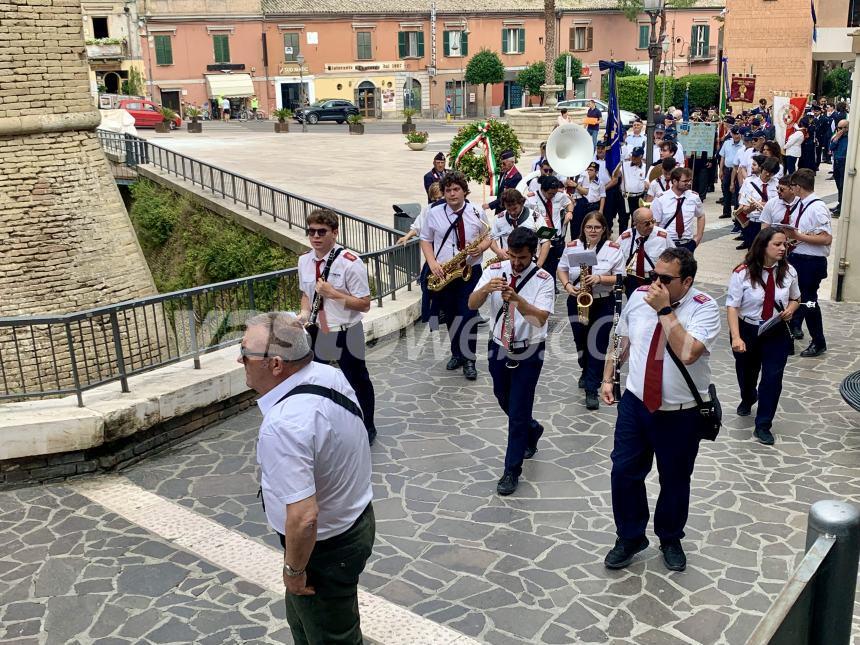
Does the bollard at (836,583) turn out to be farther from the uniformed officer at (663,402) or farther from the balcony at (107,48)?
the balcony at (107,48)

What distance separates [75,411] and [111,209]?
10.4m

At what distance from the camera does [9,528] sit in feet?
20.5

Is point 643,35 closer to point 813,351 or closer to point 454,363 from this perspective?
point 813,351

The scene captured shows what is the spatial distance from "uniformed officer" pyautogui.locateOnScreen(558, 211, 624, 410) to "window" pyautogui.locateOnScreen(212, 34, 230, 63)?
5567 centimetres

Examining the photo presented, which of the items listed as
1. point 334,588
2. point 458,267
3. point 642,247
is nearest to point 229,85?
point 458,267

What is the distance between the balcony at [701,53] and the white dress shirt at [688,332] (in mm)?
68477

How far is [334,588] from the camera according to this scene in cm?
375

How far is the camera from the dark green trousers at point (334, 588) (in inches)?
147

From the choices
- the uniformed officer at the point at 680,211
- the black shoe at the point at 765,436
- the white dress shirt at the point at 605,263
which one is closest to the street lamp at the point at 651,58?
the uniformed officer at the point at 680,211

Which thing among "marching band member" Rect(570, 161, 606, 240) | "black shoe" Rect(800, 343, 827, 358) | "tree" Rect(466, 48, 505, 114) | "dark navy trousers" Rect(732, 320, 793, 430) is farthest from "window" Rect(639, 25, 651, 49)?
"dark navy trousers" Rect(732, 320, 793, 430)

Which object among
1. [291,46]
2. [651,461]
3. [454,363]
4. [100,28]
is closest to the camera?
[651,461]

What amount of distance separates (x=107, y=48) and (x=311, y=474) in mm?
59382

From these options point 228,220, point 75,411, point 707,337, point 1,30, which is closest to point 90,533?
point 75,411

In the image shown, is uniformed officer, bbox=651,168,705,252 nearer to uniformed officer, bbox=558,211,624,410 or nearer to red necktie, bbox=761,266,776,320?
uniformed officer, bbox=558,211,624,410
